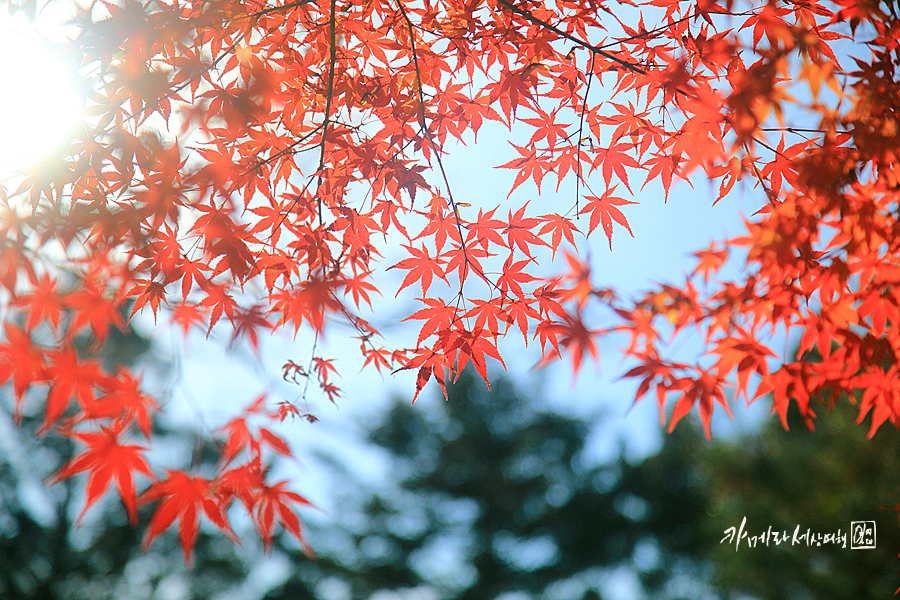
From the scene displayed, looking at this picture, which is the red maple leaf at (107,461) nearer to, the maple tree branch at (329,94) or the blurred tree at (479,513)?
the maple tree branch at (329,94)

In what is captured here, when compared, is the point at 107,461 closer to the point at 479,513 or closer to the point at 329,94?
the point at 329,94

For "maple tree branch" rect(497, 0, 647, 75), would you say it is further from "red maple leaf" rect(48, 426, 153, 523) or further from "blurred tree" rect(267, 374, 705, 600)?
"blurred tree" rect(267, 374, 705, 600)

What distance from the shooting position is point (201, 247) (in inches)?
64.5

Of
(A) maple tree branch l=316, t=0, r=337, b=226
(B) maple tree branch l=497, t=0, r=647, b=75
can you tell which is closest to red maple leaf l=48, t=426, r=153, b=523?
(A) maple tree branch l=316, t=0, r=337, b=226

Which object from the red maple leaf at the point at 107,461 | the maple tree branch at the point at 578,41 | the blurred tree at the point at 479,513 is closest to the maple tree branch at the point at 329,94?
the maple tree branch at the point at 578,41

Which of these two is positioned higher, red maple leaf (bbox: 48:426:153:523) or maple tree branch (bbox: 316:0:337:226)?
maple tree branch (bbox: 316:0:337:226)

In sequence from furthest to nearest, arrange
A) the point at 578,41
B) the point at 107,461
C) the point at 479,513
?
the point at 479,513, the point at 578,41, the point at 107,461

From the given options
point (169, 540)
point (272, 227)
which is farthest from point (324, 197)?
point (169, 540)

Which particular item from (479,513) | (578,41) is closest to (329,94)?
(578,41)

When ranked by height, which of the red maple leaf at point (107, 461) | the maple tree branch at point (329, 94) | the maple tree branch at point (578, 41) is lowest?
the red maple leaf at point (107, 461)

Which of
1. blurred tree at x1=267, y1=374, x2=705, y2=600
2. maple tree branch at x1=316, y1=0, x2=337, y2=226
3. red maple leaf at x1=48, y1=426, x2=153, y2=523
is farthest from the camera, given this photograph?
blurred tree at x1=267, y1=374, x2=705, y2=600

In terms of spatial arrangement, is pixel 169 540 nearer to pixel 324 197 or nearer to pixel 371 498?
→ pixel 371 498

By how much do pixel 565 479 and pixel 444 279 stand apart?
11507mm

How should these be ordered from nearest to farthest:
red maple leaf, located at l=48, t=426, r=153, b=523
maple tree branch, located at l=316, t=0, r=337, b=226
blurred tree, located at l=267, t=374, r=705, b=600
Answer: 1. red maple leaf, located at l=48, t=426, r=153, b=523
2. maple tree branch, located at l=316, t=0, r=337, b=226
3. blurred tree, located at l=267, t=374, r=705, b=600
